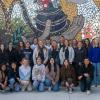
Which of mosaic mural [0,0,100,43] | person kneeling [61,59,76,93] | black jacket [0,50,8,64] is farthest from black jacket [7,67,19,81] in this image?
mosaic mural [0,0,100,43]

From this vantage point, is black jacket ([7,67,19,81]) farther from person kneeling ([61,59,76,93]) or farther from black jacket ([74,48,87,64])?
black jacket ([74,48,87,64])

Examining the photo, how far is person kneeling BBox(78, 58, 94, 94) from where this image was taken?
12633 millimetres

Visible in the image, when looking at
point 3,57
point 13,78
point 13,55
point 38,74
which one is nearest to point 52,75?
point 38,74

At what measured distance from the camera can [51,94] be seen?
485 inches

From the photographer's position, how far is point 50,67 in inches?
513

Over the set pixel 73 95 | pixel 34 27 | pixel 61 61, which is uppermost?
pixel 34 27

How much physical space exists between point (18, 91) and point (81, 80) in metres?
1.95

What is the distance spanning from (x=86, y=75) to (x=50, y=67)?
1.17 m

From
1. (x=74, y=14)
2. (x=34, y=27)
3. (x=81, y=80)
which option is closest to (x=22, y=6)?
(x=34, y=27)

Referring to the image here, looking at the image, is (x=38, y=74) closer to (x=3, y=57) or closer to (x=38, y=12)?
(x=3, y=57)

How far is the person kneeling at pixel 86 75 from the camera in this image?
41.4 feet

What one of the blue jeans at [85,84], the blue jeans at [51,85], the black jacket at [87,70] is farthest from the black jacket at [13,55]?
the blue jeans at [85,84]

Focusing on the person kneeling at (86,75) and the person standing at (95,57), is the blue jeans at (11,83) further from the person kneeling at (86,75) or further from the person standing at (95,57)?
the person standing at (95,57)

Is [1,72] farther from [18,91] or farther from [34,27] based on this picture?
[34,27]
